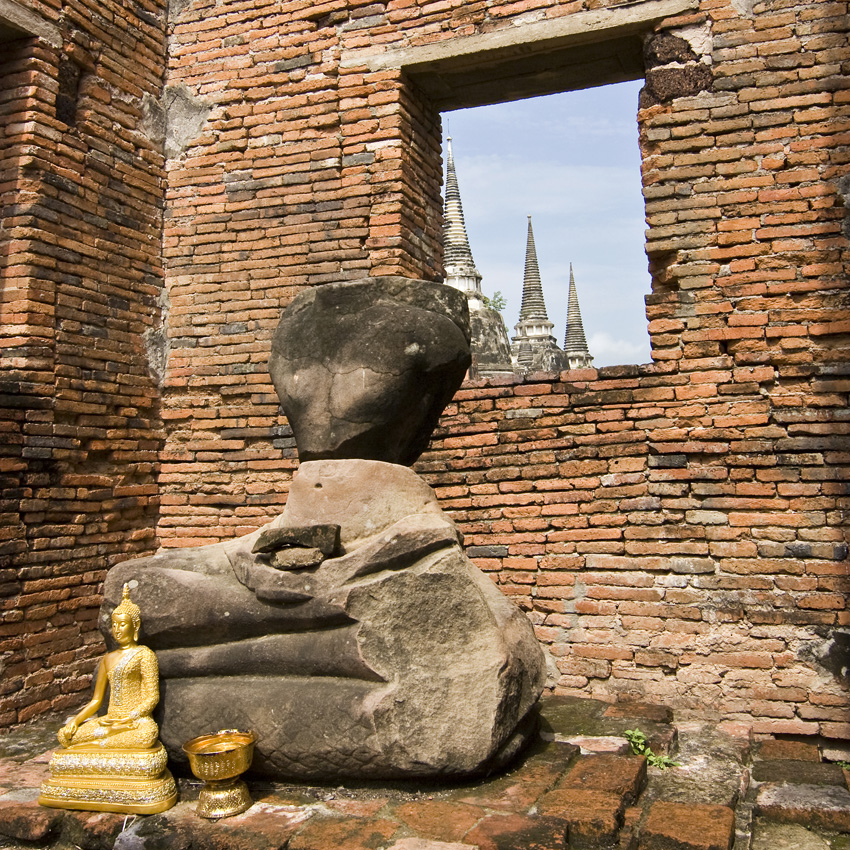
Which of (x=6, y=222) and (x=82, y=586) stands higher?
(x=6, y=222)

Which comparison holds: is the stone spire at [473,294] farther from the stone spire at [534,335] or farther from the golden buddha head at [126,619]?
the golden buddha head at [126,619]

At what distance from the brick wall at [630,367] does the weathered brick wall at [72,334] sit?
66 millimetres

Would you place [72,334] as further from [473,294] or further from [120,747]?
[473,294]

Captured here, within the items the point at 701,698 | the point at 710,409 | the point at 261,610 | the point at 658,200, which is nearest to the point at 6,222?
the point at 261,610

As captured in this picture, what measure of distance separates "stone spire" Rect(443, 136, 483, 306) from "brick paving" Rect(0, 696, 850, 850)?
726 inches

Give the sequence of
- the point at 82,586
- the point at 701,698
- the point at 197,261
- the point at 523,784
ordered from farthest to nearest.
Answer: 1. the point at 197,261
2. the point at 82,586
3. the point at 701,698
4. the point at 523,784

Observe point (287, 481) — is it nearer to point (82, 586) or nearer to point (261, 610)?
point (82, 586)

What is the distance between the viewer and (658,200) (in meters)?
5.11

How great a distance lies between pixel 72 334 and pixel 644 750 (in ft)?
13.8

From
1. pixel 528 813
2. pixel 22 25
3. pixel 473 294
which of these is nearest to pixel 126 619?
pixel 528 813

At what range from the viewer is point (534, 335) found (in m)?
27.6

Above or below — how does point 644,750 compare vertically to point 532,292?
below

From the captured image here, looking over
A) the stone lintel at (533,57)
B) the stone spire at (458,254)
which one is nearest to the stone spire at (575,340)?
the stone spire at (458,254)

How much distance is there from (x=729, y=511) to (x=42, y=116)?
4.79 m
